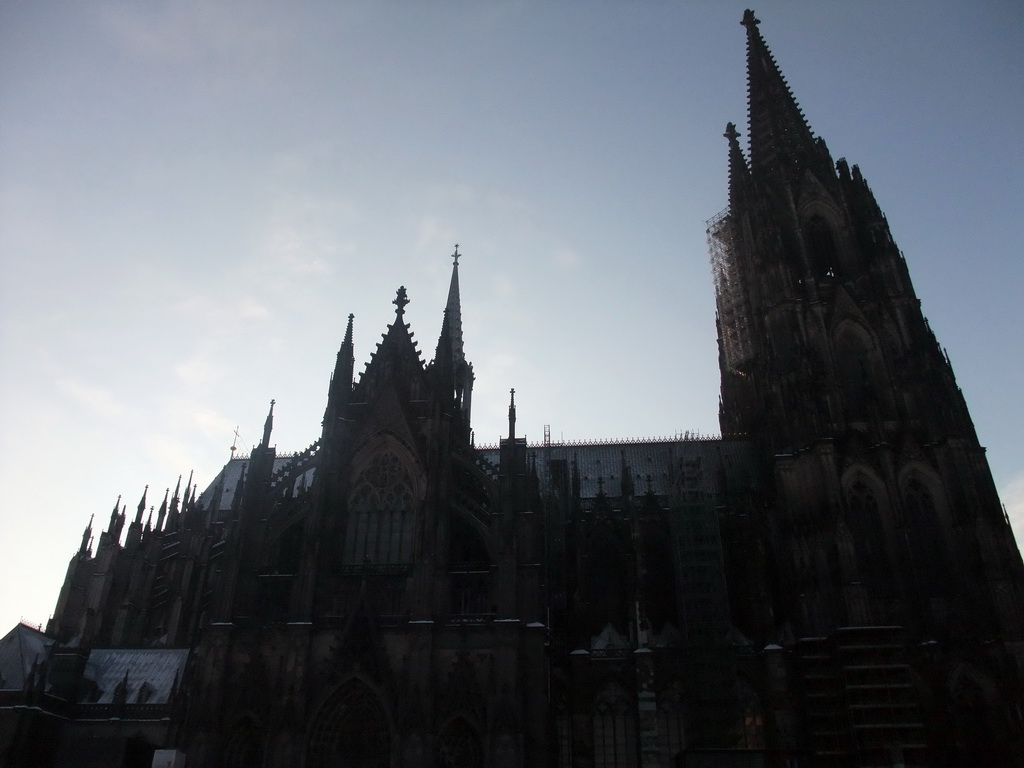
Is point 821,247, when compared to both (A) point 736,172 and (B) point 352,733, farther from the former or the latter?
(B) point 352,733

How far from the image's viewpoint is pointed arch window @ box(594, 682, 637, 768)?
3309cm

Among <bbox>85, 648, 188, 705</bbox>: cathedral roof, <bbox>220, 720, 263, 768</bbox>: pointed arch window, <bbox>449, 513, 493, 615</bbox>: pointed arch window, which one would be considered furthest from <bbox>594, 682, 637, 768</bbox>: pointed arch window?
<bbox>85, 648, 188, 705</bbox>: cathedral roof

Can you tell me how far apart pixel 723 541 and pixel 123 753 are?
97.4ft

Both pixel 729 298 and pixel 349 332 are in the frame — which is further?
pixel 729 298

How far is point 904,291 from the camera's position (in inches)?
1649

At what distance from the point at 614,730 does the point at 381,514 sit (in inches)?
536

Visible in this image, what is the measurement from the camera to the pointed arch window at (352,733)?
2872 centimetres

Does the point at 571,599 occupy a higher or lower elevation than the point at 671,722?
higher

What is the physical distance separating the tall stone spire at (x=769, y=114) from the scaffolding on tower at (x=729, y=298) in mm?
7872

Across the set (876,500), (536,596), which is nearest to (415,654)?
(536,596)

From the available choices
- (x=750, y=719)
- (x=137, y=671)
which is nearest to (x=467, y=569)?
(x=750, y=719)

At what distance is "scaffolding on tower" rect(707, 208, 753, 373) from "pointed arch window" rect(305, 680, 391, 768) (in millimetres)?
34527

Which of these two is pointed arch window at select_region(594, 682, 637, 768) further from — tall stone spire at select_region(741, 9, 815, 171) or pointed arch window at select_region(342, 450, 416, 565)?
tall stone spire at select_region(741, 9, 815, 171)

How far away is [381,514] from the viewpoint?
3441 cm
